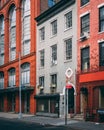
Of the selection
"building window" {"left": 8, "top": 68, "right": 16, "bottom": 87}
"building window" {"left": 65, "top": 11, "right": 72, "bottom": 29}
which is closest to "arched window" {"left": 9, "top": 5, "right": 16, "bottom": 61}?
"building window" {"left": 8, "top": 68, "right": 16, "bottom": 87}

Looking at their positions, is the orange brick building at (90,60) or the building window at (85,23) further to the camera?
the building window at (85,23)

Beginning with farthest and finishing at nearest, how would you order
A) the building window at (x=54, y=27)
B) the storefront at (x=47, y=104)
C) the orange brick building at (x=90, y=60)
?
1. the building window at (x=54, y=27)
2. the storefront at (x=47, y=104)
3. the orange brick building at (x=90, y=60)

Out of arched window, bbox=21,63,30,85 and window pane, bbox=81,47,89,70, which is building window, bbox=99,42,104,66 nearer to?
window pane, bbox=81,47,89,70

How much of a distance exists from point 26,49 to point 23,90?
20.2 ft

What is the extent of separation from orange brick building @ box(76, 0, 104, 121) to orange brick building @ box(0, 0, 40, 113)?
39.0 feet

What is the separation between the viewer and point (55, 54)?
42.2 metres

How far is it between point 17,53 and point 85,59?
71.1ft

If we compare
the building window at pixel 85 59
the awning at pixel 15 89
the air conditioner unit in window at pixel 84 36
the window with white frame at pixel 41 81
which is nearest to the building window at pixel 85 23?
the air conditioner unit in window at pixel 84 36

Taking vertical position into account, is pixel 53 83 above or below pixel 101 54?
below

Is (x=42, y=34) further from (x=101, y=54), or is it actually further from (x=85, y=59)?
(x=101, y=54)

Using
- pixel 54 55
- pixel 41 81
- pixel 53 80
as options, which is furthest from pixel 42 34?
pixel 53 80

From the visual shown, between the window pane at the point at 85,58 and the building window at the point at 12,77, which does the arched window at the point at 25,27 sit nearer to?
the building window at the point at 12,77

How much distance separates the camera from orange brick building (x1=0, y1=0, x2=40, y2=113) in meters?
49.3

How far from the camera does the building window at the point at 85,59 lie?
35.2 m
